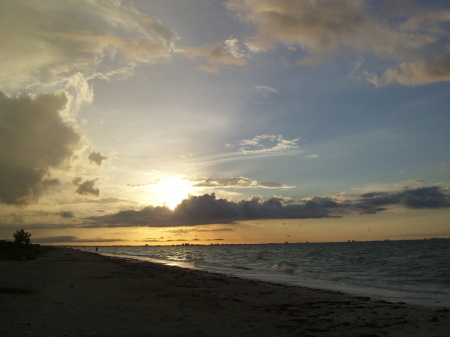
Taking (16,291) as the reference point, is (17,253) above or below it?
below

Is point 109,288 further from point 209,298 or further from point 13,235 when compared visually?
point 13,235

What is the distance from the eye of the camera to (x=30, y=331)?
938 cm

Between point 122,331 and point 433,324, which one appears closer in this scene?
point 122,331

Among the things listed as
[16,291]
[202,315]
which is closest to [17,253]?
[16,291]

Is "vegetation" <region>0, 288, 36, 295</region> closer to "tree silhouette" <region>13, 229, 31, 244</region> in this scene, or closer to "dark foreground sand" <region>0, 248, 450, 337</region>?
"dark foreground sand" <region>0, 248, 450, 337</region>

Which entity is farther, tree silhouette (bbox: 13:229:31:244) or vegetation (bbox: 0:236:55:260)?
tree silhouette (bbox: 13:229:31:244)

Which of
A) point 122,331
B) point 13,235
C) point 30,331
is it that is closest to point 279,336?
point 122,331

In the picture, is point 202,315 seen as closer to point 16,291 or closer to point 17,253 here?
point 16,291

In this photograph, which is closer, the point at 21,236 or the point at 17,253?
the point at 17,253

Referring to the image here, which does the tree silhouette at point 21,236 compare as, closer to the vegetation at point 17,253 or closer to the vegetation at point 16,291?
the vegetation at point 17,253

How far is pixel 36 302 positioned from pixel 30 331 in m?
5.28

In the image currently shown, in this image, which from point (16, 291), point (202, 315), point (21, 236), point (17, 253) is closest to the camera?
point (202, 315)

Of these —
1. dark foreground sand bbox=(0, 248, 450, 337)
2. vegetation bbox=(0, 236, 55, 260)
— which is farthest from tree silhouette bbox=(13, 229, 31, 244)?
dark foreground sand bbox=(0, 248, 450, 337)

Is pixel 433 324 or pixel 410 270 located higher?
pixel 433 324
